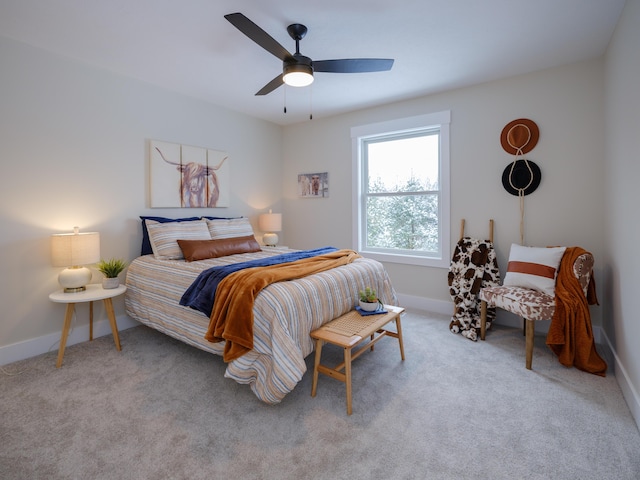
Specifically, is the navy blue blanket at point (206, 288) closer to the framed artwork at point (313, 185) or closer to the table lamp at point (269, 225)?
the table lamp at point (269, 225)

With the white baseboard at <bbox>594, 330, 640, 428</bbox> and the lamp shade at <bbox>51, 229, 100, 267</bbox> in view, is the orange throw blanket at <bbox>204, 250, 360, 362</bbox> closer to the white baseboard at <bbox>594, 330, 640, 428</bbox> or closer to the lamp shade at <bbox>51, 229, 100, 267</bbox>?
the lamp shade at <bbox>51, 229, 100, 267</bbox>

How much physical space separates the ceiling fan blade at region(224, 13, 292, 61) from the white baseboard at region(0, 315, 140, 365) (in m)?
2.92

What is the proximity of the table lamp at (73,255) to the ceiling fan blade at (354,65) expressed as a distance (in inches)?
91.8

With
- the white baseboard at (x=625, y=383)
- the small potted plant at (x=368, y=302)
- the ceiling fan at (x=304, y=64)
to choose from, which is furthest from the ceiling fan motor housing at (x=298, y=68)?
the white baseboard at (x=625, y=383)

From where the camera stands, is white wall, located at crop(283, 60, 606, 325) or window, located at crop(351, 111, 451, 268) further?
window, located at crop(351, 111, 451, 268)

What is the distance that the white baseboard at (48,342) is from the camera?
2650 mm

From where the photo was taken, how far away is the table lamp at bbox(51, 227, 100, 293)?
2639 mm

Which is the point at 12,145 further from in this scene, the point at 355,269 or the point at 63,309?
the point at 355,269

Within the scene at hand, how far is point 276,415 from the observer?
1944mm

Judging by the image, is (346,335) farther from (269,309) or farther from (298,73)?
(298,73)

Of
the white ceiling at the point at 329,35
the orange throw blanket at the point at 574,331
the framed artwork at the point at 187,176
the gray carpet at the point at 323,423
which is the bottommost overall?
the gray carpet at the point at 323,423

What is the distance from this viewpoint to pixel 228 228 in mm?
3812

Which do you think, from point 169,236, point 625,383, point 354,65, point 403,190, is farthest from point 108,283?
point 625,383

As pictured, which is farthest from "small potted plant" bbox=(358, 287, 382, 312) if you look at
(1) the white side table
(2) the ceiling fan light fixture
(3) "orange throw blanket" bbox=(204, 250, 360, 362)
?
(1) the white side table
